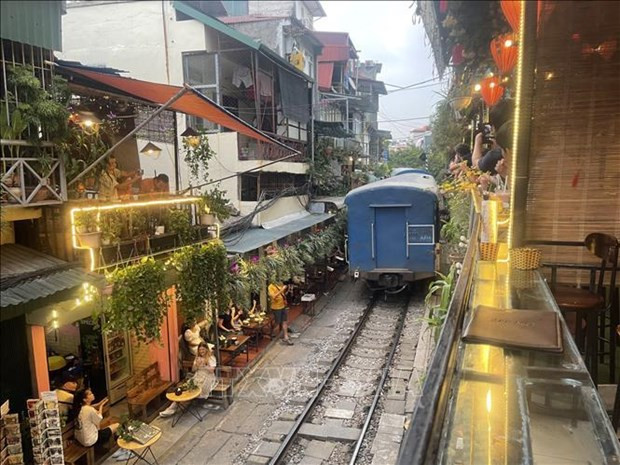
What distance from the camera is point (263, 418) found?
8.14 m

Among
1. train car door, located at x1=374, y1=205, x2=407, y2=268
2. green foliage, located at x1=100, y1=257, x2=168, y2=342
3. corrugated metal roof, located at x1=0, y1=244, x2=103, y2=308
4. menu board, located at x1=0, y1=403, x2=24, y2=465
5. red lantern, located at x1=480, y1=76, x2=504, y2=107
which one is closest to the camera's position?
red lantern, located at x1=480, y1=76, x2=504, y2=107

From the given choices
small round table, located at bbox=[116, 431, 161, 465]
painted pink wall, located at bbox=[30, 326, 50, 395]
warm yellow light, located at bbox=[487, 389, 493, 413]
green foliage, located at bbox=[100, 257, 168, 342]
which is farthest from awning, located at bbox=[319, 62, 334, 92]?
warm yellow light, located at bbox=[487, 389, 493, 413]

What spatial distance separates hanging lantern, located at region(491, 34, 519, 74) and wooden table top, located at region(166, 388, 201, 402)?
7.26 metres

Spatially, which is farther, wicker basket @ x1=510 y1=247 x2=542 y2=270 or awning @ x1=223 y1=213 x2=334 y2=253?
awning @ x1=223 y1=213 x2=334 y2=253

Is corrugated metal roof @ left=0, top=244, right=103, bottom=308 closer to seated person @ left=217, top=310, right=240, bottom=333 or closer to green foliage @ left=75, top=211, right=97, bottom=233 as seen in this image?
green foliage @ left=75, top=211, right=97, bottom=233

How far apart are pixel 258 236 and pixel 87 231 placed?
19.3ft

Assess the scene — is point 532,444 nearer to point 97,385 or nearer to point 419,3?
point 419,3

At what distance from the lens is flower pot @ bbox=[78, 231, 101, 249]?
20.5 feet

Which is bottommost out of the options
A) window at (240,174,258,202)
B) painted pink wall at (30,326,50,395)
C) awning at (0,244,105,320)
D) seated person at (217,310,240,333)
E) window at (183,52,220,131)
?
seated person at (217,310,240,333)

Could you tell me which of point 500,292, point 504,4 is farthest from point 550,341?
point 504,4

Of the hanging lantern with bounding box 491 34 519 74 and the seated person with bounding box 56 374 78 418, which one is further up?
the hanging lantern with bounding box 491 34 519 74

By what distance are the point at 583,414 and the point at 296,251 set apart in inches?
444

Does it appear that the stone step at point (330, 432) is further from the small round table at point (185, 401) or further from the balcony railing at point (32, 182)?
the balcony railing at point (32, 182)

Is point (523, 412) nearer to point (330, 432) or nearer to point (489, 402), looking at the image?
point (489, 402)
